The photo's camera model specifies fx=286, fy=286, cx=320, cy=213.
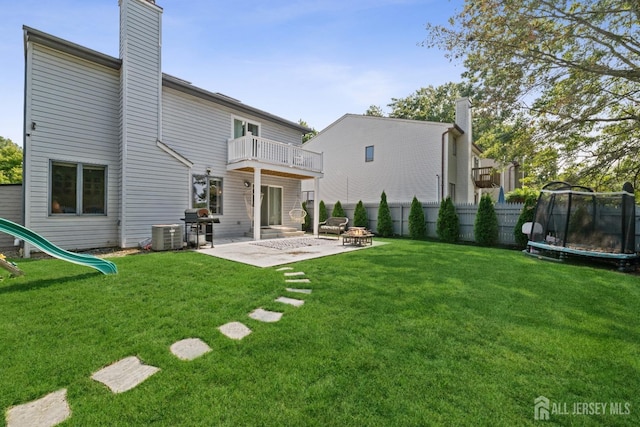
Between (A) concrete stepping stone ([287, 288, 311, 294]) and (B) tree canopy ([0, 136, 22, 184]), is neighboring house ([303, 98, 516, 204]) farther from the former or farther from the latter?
(B) tree canopy ([0, 136, 22, 184])

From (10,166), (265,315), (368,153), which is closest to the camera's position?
(265,315)

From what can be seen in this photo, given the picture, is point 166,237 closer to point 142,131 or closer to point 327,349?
point 142,131

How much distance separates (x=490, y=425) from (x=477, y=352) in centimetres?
95

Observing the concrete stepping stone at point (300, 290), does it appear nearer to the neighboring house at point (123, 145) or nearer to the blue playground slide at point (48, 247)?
the blue playground slide at point (48, 247)

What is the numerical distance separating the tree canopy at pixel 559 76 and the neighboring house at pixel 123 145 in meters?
7.26

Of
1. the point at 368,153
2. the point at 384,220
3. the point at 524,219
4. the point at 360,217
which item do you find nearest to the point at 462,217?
the point at 524,219

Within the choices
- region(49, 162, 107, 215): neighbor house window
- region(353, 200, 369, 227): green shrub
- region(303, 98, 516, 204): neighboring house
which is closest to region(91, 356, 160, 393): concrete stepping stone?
region(49, 162, 107, 215): neighbor house window

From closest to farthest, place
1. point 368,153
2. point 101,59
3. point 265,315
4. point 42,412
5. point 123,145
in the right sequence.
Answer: point 42,412
point 265,315
point 101,59
point 123,145
point 368,153

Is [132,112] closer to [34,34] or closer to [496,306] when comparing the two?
[34,34]

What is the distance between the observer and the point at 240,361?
2422mm

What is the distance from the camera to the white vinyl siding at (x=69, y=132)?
700 cm

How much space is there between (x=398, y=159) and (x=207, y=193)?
989 cm

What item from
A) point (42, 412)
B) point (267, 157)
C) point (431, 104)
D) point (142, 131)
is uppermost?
point (431, 104)

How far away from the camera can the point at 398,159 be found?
15281mm
